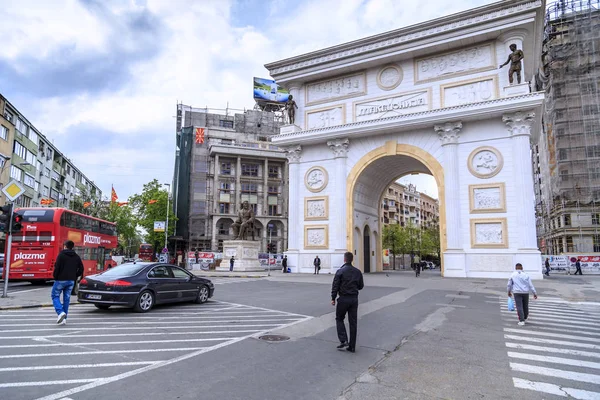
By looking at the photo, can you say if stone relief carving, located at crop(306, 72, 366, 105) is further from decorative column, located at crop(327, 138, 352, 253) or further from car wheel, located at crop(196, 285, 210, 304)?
car wheel, located at crop(196, 285, 210, 304)

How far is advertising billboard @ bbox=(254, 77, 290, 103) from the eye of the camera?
69562mm

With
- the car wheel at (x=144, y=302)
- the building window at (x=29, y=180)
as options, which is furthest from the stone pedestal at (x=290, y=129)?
the building window at (x=29, y=180)

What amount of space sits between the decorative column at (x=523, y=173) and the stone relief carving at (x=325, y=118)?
12128 mm

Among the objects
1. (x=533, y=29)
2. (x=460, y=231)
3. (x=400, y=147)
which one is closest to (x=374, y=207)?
(x=400, y=147)

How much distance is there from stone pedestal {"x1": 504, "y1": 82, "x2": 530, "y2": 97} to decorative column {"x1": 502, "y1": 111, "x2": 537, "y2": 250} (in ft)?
4.61

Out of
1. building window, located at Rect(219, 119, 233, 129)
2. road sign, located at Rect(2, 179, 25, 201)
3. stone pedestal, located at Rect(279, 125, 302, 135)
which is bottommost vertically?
road sign, located at Rect(2, 179, 25, 201)

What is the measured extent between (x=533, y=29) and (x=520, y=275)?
2397 centimetres

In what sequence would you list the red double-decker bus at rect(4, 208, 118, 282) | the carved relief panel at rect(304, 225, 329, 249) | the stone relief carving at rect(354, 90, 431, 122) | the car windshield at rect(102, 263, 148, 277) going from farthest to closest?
1. the carved relief panel at rect(304, 225, 329, 249)
2. the stone relief carving at rect(354, 90, 431, 122)
3. the red double-decker bus at rect(4, 208, 118, 282)
4. the car windshield at rect(102, 263, 148, 277)

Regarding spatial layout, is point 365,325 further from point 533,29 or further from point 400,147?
point 533,29

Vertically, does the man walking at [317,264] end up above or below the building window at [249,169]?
below

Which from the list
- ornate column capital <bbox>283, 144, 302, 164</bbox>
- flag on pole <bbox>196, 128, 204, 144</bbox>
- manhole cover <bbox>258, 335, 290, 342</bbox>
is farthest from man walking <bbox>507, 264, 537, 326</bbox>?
flag on pole <bbox>196, 128, 204, 144</bbox>

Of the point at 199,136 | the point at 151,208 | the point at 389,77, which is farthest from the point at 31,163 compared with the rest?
the point at 389,77

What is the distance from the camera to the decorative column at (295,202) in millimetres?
32469

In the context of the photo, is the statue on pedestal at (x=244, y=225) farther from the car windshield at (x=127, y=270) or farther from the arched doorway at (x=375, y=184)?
the car windshield at (x=127, y=270)
